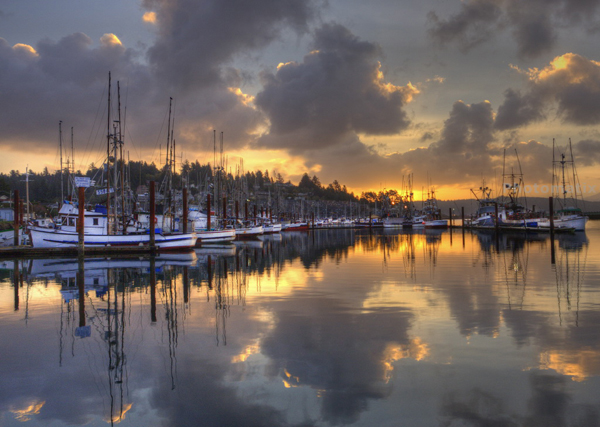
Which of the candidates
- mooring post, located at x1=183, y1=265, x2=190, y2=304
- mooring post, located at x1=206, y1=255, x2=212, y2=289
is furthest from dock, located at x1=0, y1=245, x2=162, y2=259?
mooring post, located at x1=183, y1=265, x2=190, y2=304

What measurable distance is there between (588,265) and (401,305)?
19924 mm

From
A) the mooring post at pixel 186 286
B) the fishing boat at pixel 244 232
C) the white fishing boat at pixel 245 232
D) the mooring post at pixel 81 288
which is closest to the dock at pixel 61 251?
the mooring post at pixel 81 288

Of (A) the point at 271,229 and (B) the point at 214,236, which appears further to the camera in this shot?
(A) the point at 271,229

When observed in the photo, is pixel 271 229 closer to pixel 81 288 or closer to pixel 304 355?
pixel 81 288

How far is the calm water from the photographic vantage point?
25.7ft

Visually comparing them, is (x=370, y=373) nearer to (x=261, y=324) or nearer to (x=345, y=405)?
(x=345, y=405)

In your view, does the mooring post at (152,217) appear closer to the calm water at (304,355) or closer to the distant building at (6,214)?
the calm water at (304,355)

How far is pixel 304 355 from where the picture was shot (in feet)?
35.6

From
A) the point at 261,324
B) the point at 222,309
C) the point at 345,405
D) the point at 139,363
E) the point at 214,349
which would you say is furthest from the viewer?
the point at 222,309

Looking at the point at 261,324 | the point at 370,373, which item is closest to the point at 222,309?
the point at 261,324

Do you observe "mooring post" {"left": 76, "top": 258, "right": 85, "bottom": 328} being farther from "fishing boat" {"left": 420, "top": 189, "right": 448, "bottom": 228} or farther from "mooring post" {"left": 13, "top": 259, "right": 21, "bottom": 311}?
"fishing boat" {"left": 420, "top": 189, "right": 448, "bottom": 228}

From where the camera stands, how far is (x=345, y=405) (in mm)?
7949

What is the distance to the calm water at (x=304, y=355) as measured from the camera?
7824 mm

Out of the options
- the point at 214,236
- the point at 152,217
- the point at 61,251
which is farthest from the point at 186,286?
the point at 214,236
